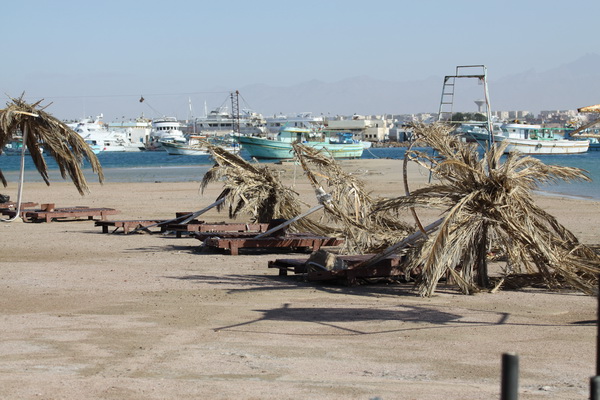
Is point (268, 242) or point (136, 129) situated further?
point (136, 129)

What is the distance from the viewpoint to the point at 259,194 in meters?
15.5

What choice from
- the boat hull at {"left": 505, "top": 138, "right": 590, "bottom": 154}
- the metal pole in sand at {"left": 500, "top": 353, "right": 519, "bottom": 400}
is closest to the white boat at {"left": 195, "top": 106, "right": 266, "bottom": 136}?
the boat hull at {"left": 505, "top": 138, "right": 590, "bottom": 154}

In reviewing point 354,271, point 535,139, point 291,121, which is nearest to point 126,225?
point 354,271

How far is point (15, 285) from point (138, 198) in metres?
17.8

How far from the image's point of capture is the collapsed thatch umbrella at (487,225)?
9.37 metres

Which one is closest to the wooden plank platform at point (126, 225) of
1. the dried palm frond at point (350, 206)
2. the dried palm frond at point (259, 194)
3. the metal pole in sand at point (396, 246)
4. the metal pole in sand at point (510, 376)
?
the dried palm frond at point (259, 194)

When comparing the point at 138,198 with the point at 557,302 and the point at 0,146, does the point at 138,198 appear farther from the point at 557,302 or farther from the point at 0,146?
the point at 557,302

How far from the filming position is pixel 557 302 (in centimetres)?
915

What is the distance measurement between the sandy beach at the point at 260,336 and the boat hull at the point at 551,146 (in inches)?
2467

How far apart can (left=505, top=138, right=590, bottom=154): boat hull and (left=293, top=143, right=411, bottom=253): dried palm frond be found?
59.5m

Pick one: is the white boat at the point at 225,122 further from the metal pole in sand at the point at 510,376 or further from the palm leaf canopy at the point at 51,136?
the metal pole in sand at the point at 510,376

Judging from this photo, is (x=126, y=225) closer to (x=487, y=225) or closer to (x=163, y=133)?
(x=487, y=225)

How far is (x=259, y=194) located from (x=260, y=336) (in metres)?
8.24

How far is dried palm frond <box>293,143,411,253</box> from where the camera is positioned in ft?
39.7
